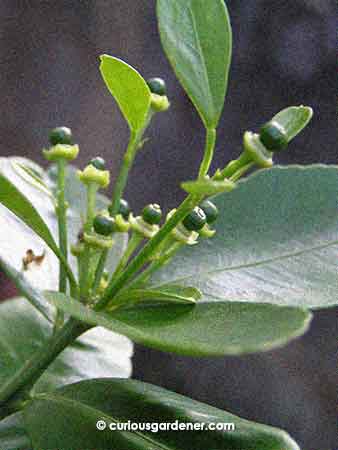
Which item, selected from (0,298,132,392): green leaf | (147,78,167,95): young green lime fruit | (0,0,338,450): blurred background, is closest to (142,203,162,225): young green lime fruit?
(147,78,167,95): young green lime fruit

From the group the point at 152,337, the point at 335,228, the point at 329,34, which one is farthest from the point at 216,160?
the point at 152,337

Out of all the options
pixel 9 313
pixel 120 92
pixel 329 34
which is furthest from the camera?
pixel 329 34

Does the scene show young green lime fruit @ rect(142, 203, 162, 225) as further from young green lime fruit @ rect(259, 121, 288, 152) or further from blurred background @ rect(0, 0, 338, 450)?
blurred background @ rect(0, 0, 338, 450)

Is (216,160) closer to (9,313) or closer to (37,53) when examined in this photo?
(37,53)

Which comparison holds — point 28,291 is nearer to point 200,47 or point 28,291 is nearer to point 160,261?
point 160,261

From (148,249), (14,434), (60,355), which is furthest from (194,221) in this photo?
(60,355)
